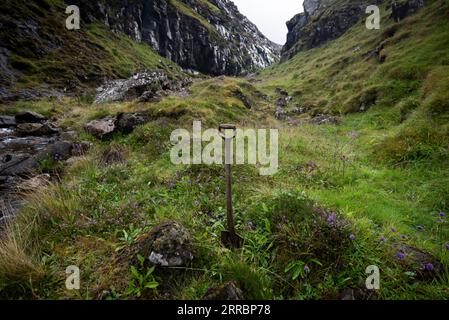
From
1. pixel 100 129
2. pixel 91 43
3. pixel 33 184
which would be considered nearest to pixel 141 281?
pixel 33 184

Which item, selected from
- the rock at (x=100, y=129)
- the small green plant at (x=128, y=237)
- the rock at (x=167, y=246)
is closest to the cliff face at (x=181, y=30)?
the rock at (x=100, y=129)

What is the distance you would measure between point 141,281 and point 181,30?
9229 cm

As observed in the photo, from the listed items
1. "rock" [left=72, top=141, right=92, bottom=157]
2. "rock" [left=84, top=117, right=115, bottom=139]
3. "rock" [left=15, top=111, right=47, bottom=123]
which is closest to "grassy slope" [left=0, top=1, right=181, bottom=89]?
"rock" [left=15, top=111, right=47, bottom=123]

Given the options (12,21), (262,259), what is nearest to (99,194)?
(262,259)

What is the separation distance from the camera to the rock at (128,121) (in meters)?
11.3

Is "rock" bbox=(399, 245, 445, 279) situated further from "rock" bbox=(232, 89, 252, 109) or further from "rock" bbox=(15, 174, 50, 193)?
"rock" bbox=(232, 89, 252, 109)

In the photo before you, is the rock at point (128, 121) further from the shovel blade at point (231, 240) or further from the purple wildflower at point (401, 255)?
the purple wildflower at point (401, 255)

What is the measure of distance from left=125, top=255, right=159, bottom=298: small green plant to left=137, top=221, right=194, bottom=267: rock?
0.39 ft

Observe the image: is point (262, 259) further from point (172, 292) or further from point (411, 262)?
point (411, 262)

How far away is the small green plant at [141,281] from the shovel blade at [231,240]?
1.13 m

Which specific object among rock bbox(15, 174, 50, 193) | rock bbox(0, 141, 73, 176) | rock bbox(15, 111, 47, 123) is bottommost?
rock bbox(15, 174, 50, 193)

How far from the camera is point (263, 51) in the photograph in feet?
515

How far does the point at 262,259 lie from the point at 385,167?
247 inches

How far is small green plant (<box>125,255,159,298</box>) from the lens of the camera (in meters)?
3.15
